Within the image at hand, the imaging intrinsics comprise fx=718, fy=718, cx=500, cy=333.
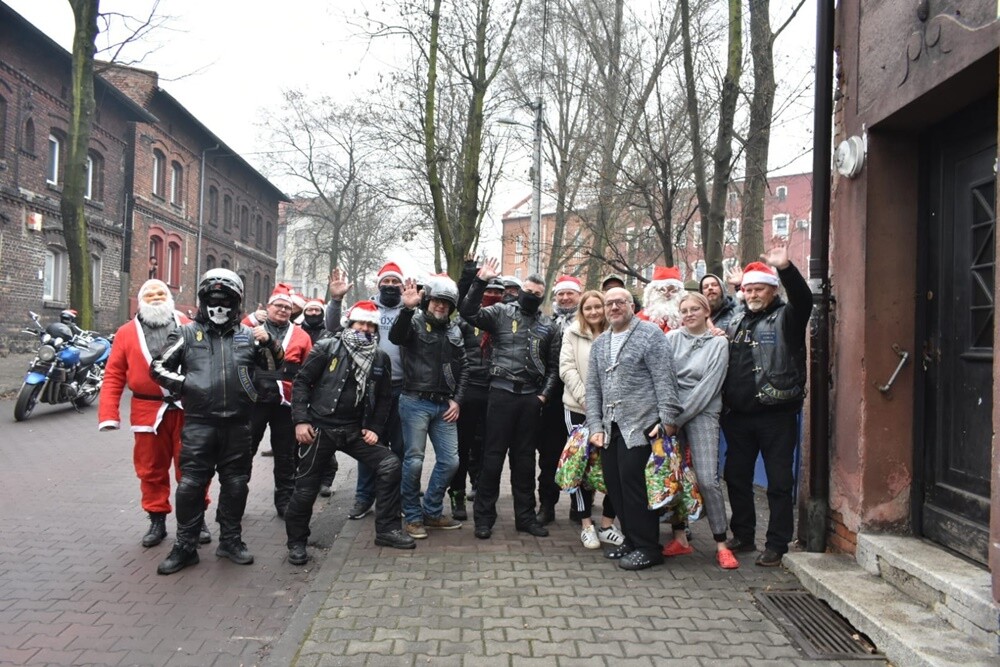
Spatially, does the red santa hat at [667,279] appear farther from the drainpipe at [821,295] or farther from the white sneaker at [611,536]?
the white sneaker at [611,536]

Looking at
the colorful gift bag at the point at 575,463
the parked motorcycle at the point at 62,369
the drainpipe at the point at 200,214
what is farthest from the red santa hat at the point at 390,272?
the drainpipe at the point at 200,214

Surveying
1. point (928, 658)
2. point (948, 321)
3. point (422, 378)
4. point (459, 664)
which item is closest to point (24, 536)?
point (422, 378)

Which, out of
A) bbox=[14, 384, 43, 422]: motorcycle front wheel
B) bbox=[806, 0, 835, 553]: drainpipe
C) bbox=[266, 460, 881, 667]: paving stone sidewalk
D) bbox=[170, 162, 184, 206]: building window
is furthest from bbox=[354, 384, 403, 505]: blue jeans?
bbox=[170, 162, 184, 206]: building window

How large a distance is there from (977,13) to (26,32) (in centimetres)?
2255

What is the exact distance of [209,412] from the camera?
471 cm

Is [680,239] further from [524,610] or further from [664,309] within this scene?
[524,610]

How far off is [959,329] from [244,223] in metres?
38.1

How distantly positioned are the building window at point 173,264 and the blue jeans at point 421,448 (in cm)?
2655

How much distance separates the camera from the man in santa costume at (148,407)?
508 centimetres

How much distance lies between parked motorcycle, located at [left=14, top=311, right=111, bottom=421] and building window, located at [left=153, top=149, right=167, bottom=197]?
58.2 ft

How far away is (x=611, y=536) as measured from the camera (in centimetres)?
529

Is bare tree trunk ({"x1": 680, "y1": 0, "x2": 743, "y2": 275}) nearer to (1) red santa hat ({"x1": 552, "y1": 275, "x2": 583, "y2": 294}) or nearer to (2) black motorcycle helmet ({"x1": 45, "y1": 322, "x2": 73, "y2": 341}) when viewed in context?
(1) red santa hat ({"x1": 552, "y1": 275, "x2": 583, "y2": 294})

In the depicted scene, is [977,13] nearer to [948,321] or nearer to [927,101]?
[927,101]

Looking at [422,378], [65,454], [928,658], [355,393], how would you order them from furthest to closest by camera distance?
[65,454] → [422,378] → [355,393] → [928,658]
